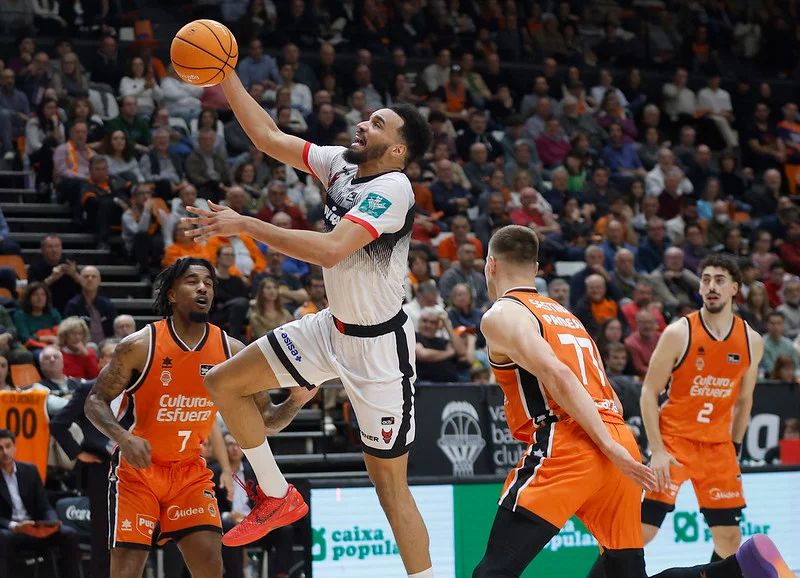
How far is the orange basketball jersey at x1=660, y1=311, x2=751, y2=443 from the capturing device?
8016mm

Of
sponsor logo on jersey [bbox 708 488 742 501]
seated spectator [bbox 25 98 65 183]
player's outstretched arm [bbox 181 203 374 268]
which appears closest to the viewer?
player's outstretched arm [bbox 181 203 374 268]

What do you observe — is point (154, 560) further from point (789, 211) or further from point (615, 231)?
point (789, 211)

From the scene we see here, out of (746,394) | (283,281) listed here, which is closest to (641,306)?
(283,281)

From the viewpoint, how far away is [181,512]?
613 cm

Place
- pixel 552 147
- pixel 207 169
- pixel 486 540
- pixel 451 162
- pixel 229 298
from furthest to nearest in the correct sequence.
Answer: pixel 552 147
pixel 451 162
pixel 207 169
pixel 229 298
pixel 486 540

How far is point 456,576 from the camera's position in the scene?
8.66m

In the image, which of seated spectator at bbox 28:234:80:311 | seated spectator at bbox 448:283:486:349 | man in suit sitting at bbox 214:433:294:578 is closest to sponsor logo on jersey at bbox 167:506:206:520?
man in suit sitting at bbox 214:433:294:578

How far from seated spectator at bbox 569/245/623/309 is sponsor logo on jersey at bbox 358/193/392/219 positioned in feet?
28.5

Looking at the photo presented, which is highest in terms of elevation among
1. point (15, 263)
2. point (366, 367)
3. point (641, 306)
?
point (15, 263)

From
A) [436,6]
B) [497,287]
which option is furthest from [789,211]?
[497,287]

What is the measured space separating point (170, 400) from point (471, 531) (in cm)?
340

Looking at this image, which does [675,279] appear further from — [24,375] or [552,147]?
[24,375]

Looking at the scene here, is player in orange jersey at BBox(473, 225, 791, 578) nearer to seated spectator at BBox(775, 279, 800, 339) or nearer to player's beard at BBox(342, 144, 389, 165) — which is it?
player's beard at BBox(342, 144, 389, 165)

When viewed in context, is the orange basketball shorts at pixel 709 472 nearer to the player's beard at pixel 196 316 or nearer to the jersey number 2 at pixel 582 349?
the jersey number 2 at pixel 582 349
